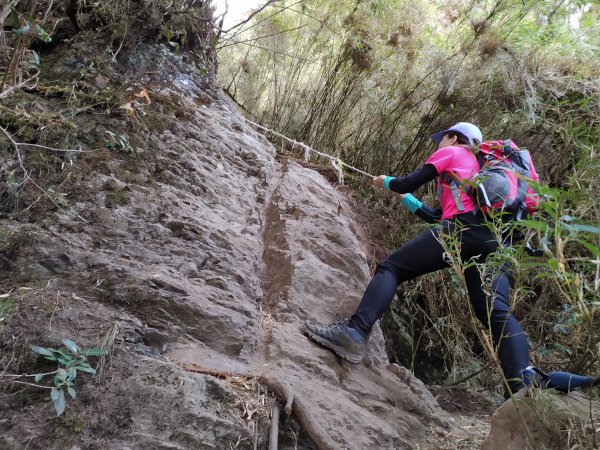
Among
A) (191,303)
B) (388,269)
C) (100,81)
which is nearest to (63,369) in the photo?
(191,303)

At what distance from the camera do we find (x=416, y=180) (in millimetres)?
2916

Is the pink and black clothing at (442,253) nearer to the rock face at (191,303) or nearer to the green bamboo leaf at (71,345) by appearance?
the rock face at (191,303)

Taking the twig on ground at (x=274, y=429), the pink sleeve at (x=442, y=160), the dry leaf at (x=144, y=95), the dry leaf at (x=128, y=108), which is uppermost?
the pink sleeve at (x=442, y=160)

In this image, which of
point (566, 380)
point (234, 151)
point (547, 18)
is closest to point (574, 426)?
point (566, 380)

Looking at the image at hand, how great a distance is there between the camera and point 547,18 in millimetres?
4621

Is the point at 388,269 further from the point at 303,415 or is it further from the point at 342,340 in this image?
the point at 303,415

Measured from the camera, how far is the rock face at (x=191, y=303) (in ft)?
5.80

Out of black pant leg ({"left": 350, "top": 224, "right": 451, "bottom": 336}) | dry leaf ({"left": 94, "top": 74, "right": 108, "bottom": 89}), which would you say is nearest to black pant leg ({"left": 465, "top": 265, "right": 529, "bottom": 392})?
black pant leg ({"left": 350, "top": 224, "right": 451, "bottom": 336})

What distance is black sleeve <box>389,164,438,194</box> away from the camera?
2.86 m

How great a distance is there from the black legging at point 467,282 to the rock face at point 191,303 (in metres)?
0.39

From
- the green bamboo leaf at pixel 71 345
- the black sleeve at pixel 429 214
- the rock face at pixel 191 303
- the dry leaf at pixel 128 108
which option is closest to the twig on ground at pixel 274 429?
the rock face at pixel 191 303

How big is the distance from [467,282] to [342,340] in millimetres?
787

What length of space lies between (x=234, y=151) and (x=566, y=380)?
9.63ft

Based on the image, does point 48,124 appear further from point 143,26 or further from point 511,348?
point 511,348
